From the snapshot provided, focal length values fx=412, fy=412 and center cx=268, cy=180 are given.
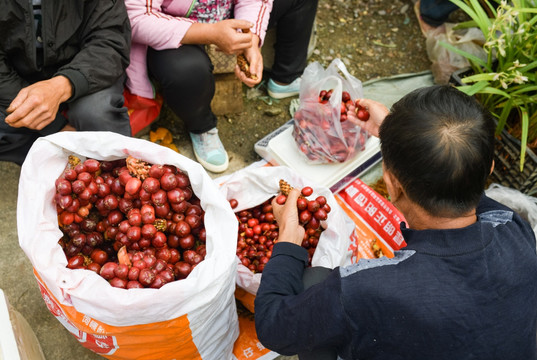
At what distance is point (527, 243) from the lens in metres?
1.21

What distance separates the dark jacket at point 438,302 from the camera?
105 centimetres

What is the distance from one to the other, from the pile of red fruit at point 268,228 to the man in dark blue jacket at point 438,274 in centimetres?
69

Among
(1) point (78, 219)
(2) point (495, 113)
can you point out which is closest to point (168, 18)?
(1) point (78, 219)

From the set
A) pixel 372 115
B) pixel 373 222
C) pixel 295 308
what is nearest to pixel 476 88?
pixel 372 115

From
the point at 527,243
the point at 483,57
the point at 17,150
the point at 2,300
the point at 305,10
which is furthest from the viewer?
the point at 483,57

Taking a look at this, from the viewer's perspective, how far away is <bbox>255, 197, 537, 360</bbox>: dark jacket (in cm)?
105

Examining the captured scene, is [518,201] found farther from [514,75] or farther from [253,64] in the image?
[253,64]

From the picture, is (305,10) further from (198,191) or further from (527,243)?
(527,243)

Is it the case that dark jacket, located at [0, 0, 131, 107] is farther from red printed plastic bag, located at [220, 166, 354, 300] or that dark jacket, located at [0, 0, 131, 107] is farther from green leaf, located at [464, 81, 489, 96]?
green leaf, located at [464, 81, 489, 96]

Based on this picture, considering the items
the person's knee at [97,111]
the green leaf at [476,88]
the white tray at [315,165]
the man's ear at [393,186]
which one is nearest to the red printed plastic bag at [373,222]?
the white tray at [315,165]

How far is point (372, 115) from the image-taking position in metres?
2.05

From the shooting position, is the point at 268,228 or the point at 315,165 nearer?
the point at 268,228

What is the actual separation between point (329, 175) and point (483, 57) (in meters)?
1.47

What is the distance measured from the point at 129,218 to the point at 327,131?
1175 mm
